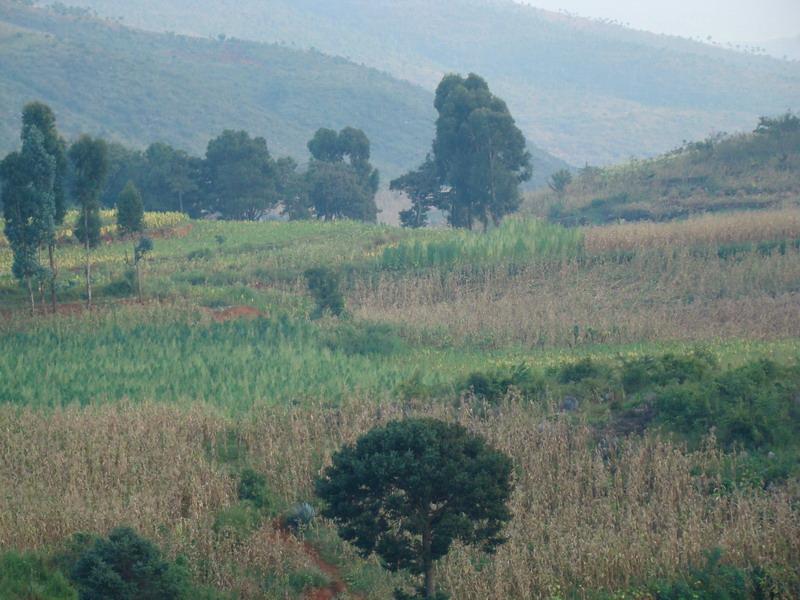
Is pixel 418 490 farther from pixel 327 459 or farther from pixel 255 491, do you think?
pixel 327 459

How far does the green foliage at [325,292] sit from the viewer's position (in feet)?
93.4

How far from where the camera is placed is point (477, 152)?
46562mm

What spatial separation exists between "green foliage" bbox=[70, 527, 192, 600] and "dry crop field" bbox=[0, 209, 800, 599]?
0.75 meters

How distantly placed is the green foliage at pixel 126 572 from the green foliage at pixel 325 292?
52.4 feet

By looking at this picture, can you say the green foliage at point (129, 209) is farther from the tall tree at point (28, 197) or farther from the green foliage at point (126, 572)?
the green foliage at point (126, 572)

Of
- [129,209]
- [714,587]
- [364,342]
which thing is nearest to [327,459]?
[714,587]

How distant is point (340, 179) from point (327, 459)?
1495 inches

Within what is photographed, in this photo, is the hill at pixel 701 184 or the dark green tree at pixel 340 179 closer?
the hill at pixel 701 184

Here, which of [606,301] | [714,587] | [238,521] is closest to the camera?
[714,587]

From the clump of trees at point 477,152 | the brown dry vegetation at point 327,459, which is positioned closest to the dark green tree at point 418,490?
the brown dry vegetation at point 327,459

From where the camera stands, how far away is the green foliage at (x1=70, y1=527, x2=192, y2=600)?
11875mm

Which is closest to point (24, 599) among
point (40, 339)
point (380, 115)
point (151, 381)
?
point (151, 381)

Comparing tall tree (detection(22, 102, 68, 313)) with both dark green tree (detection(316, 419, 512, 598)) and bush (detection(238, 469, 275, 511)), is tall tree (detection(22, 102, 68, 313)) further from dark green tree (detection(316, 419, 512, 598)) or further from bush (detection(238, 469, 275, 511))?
dark green tree (detection(316, 419, 512, 598))

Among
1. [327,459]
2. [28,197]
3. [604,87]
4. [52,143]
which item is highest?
[604,87]
